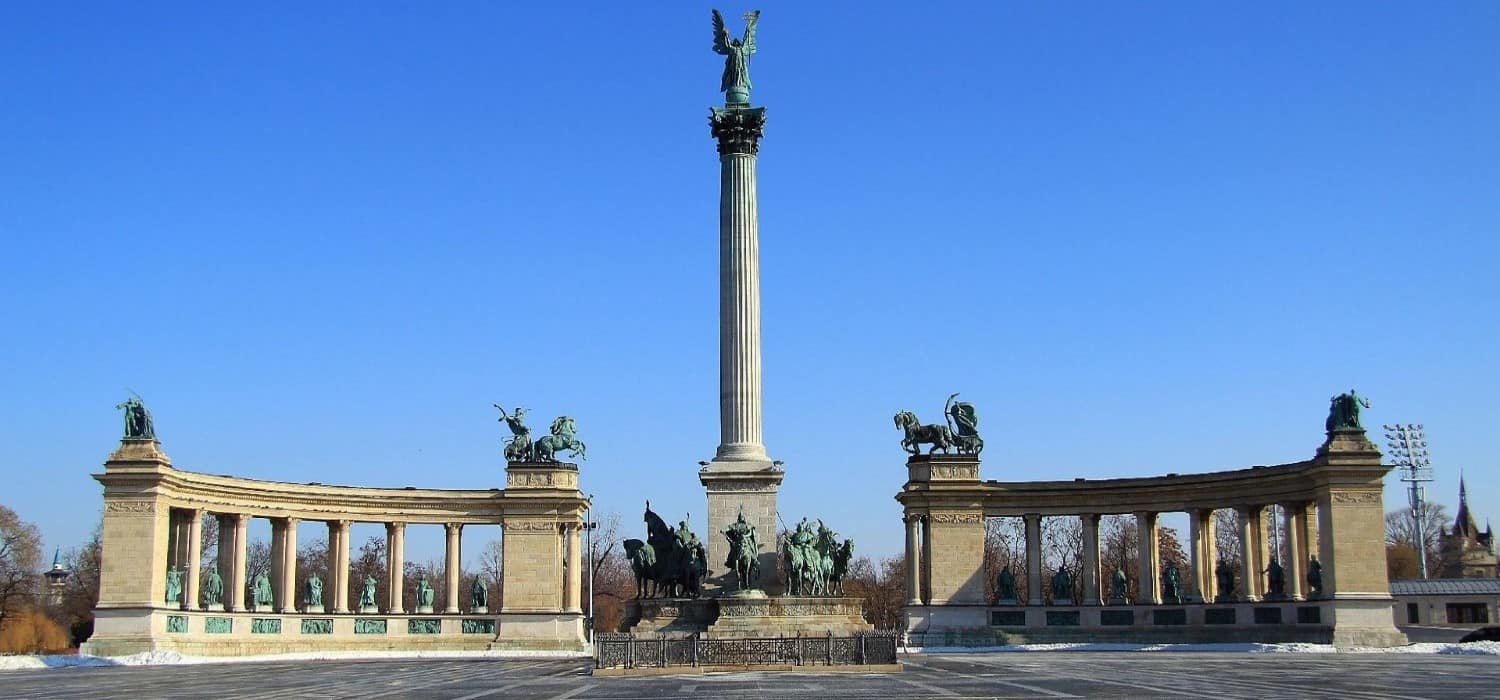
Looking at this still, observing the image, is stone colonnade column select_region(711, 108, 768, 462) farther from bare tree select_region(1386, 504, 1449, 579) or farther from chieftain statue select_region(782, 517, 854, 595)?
bare tree select_region(1386, 504, 1449, 579)

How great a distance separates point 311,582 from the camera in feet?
257

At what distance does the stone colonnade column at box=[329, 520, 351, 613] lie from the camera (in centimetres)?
7712

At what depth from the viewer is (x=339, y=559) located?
79.4 meters

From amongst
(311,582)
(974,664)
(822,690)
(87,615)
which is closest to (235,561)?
(311,582)

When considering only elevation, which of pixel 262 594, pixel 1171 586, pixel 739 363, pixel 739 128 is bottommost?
pixel 1171 586

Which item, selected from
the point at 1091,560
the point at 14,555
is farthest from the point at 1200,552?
the point at 14,555

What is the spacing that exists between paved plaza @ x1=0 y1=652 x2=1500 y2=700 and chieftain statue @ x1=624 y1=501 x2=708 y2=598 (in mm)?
4033

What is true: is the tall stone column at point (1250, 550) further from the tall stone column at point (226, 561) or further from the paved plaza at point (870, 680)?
the tall stone column at point (226, 561)

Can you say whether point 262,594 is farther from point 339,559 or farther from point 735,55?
point 735,55

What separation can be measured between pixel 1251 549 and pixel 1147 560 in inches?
210

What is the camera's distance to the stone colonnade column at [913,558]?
254 feet

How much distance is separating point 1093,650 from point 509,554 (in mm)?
31659

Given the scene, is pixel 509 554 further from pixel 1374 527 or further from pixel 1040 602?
pixel 1374 527

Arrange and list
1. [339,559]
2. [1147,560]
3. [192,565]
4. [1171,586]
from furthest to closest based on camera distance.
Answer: [339,559], [1147,560], [1171,586], [192,565]
